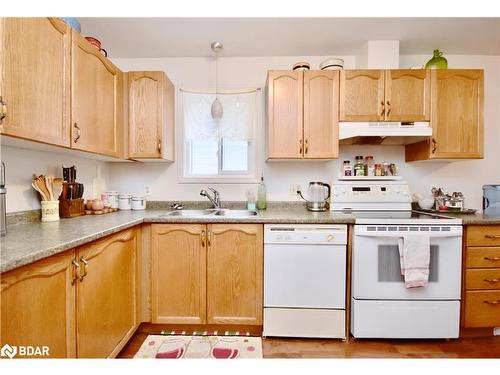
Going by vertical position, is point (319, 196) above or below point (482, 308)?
above

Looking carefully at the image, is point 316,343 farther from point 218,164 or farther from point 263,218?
point 218,164

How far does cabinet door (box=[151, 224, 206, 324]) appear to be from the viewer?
1.86m

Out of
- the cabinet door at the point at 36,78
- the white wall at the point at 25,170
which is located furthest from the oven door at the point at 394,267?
the white wall at the point at 25,170

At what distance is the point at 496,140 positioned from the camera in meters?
2.45

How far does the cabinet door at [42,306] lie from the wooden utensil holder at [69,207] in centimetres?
84

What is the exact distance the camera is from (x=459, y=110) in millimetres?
2092

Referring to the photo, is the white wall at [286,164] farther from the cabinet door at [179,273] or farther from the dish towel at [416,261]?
the dish towel at [416,261]

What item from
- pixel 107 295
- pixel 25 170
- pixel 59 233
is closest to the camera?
pixel 59 233

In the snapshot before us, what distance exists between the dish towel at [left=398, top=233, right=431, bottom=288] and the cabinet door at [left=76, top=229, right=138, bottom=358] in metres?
1.84

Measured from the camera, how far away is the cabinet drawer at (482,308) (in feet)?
5.88

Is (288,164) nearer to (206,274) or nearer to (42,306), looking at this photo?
(206,274)

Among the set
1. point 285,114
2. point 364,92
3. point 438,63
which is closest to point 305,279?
point 285,114

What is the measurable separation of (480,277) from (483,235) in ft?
0.97

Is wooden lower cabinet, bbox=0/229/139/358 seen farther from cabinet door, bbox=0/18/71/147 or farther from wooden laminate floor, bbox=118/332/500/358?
cabinet door, bbox=0/18/71/147
